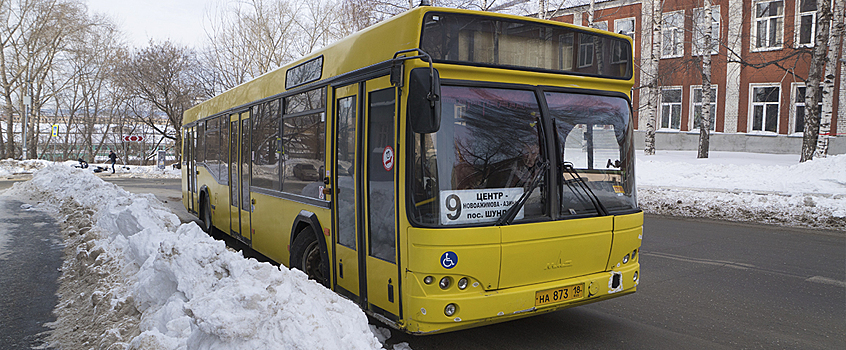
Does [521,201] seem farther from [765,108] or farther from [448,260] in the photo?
[765,108]

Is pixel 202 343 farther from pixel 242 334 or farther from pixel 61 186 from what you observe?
pixel 61 186

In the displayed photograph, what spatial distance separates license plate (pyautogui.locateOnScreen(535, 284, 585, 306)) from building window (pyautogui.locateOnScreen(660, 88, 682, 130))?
99.8ft

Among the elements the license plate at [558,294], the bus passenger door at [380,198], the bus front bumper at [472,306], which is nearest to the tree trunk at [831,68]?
the license plate at [558,294]

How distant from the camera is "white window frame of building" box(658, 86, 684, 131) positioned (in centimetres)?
3194

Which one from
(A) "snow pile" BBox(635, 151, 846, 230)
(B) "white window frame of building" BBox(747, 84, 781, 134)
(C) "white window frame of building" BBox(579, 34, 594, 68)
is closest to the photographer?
(C) "white window frame of building" BBox(579, 34, 594, 68)

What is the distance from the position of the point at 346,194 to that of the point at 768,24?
29421 mm

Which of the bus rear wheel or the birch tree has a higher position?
the birch tree

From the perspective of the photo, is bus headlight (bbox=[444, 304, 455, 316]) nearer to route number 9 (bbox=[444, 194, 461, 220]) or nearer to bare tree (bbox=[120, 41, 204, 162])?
route number 9 (bbox=[444, 194, 461, 220])

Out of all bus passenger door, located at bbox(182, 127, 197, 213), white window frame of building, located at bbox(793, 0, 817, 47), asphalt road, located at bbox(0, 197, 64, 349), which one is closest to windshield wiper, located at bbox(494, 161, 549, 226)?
asphalt road, located at bbox(0, 197, 64, 349)

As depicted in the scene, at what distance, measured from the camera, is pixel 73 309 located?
5.67 m

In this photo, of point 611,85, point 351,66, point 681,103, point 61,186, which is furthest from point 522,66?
point 681,103

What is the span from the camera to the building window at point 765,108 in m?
28.5

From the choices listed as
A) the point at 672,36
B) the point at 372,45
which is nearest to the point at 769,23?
the point at 672,36

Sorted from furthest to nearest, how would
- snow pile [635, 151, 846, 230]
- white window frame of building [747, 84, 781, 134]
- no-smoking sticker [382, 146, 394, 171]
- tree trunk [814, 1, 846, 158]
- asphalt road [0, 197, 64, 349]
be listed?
white window frame of building [747, 84, 781, 134], tree trunk [814, 1, 846, 158], snow pile [635, 151, 846, 230], asphalt road [0, 197, 64, 349], no-smoking sticker [382, 146, 394, 171]
